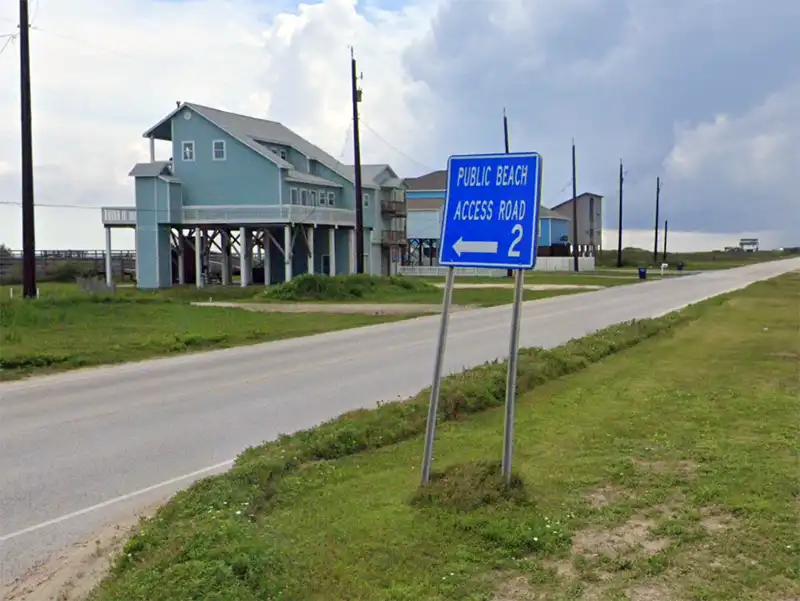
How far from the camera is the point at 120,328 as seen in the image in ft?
73.9

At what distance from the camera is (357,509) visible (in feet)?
20.8

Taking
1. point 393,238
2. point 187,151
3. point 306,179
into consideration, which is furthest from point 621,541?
point 393,238

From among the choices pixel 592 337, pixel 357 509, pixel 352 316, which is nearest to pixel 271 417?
pixel 357 509

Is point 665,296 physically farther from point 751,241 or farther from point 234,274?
point 751,241

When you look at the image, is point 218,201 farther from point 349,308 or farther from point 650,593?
point 650,593

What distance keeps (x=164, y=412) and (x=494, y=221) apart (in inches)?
253

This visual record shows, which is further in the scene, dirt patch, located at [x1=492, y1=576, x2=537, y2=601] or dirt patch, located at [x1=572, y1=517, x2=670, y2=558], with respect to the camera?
dirt patch, located at [x1=572, y1=517, x2=670, y2=558]

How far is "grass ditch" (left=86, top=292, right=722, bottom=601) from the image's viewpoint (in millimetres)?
4840

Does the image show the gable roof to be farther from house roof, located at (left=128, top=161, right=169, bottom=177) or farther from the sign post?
the sign post

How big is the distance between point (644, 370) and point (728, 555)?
8.35m

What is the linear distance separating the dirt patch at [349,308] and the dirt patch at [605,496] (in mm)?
21514

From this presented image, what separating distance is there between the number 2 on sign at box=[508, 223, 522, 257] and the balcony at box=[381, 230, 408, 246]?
55430 millimetres

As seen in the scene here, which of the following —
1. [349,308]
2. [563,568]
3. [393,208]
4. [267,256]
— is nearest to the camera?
[563,568]

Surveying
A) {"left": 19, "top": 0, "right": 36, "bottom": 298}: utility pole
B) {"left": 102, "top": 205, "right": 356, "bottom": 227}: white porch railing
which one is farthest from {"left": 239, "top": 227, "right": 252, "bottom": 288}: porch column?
{"left": 19, "top": 0, "right": 36, "bottom": 298}: utility pole
